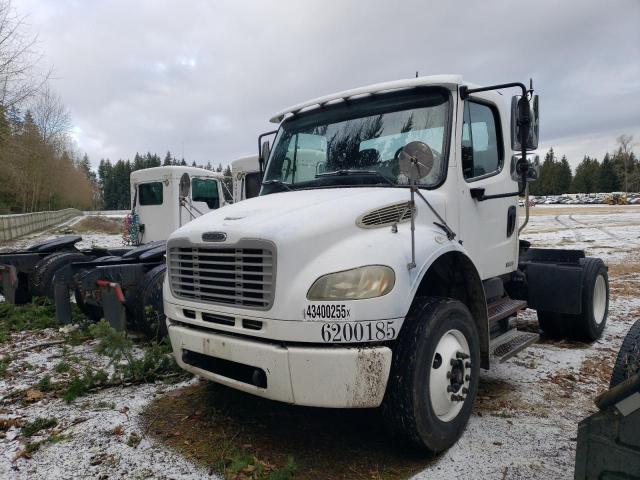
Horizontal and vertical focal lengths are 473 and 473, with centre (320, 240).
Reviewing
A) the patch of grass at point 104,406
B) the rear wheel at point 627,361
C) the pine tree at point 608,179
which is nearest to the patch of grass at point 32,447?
the patch of grass at point 104,406

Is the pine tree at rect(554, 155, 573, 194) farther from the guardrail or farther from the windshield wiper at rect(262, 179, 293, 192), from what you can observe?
the windshield wiper at rect(262, 179, 293, 192)

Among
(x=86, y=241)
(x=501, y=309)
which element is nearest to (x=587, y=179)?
(x=86, y=241)

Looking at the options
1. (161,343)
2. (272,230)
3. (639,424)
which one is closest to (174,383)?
(161,343)

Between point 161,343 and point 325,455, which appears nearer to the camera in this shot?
point 325,455

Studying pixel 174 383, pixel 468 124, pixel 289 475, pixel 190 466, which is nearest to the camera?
pixel 289 475

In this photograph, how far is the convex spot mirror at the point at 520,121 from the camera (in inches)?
147

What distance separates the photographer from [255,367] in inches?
117

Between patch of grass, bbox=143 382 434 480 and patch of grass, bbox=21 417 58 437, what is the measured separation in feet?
2.27

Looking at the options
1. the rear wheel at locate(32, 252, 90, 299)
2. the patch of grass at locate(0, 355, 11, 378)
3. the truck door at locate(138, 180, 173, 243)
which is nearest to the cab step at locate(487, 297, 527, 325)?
the patch of grass at locate(0, 355, 11, 378)

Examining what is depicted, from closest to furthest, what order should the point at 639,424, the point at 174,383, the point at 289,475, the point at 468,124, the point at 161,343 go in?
the point at 639,424 < the point at 289,475 < the point at 468,124 < the point at 174,383 < the point at 161,343

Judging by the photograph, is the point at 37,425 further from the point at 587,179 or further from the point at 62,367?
the point at 587,179

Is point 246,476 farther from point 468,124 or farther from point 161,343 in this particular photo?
point 468,124

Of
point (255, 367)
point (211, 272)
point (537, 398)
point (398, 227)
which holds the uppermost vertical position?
point (398, 227)

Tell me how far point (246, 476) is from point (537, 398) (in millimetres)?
2666
